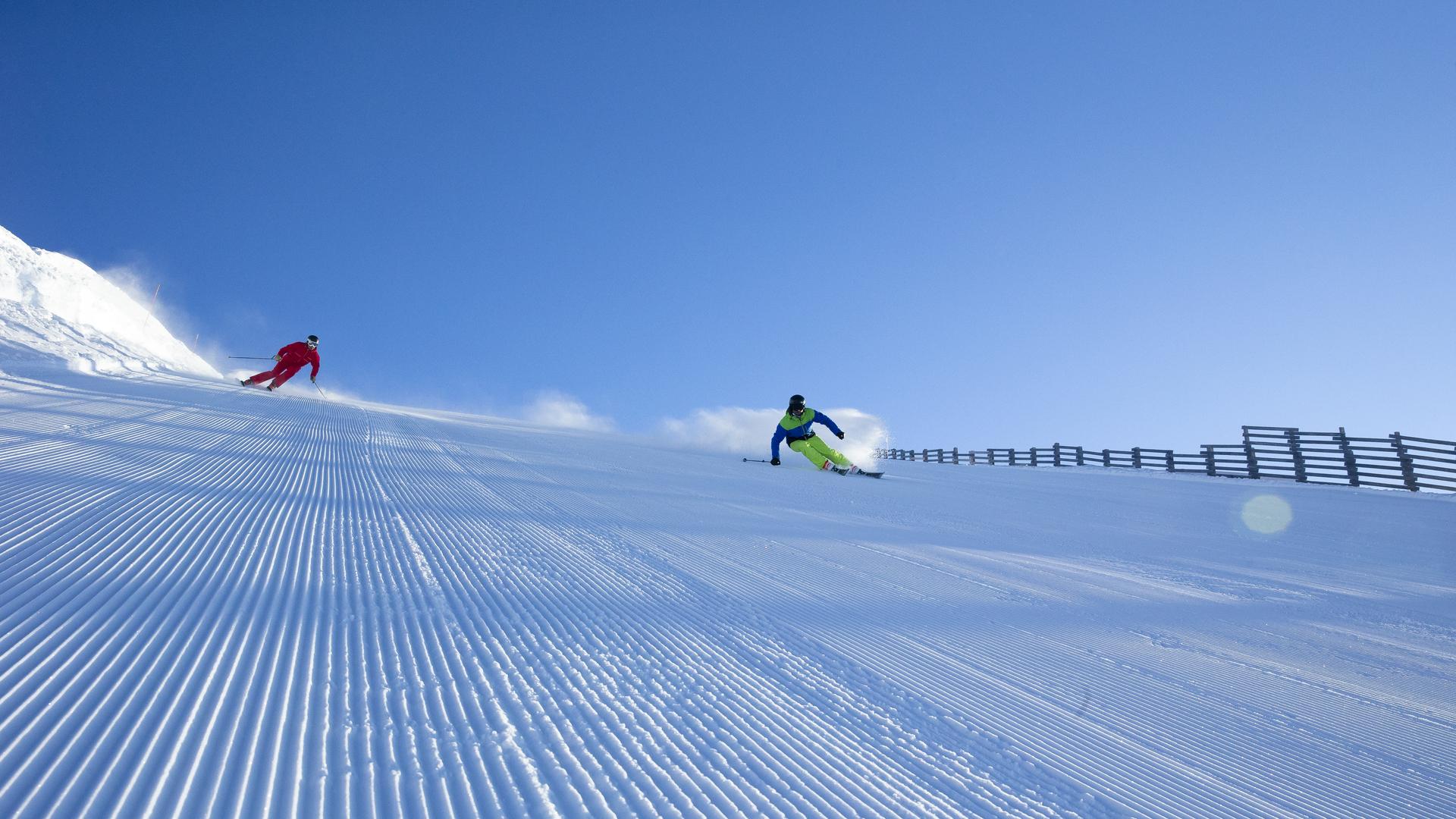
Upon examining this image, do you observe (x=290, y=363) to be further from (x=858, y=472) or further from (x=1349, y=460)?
(x=1349, y=460)

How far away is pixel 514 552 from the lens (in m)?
3.92

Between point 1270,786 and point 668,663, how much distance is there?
194cm

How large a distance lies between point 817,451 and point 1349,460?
39.3 ft

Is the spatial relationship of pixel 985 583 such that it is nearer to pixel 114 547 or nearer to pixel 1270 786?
pixel 1270 786

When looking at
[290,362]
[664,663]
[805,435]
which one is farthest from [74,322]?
[664,663]

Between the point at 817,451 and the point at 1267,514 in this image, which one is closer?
the point at 1267,514

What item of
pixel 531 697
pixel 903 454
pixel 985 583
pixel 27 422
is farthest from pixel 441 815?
pixel 903 454

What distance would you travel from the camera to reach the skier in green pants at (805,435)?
40.0 feet

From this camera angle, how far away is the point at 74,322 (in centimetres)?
2209

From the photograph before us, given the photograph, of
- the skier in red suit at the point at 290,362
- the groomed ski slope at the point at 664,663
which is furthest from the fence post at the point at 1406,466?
the skier in red suit at the point at 290,362

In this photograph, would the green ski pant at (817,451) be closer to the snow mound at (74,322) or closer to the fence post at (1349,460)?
the fence post at (1349,460)

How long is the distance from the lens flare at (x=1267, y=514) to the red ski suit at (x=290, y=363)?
Result: 21235 millimetres

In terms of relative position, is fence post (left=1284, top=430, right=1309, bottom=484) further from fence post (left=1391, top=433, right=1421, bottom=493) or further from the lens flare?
the lens flare

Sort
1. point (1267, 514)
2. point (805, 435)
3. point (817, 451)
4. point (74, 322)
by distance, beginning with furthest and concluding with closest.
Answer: point (74, 322), point (805, 435), point (817, 451), point (1267, 514)
